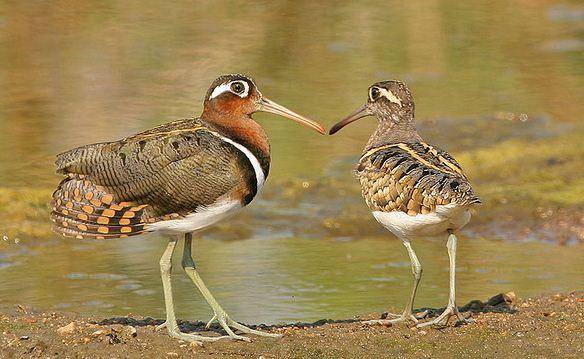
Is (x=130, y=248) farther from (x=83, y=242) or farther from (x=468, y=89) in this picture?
(x=468, y=89)

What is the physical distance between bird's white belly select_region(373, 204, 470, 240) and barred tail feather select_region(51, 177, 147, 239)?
149 centimetres

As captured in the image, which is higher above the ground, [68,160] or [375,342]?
[68,160]

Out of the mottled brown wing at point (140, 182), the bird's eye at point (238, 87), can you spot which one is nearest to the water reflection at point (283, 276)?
the mottled brown wing at point (140, 182)

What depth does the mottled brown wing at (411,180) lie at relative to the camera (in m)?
7.45

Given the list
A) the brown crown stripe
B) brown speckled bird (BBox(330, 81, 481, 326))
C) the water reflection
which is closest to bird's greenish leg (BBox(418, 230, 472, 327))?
brown speckled bird (BBox(330, 81, 481, 326))

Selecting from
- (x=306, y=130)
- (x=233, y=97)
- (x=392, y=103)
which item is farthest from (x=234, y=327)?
(x=306, y=130)

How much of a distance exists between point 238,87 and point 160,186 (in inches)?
37.4

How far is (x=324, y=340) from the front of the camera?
7.43 metres

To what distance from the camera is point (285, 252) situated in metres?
10.5

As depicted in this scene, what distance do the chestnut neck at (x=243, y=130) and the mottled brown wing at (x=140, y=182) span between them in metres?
0.18

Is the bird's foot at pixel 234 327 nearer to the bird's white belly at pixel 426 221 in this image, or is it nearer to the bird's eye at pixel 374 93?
the bird's white belly at pixel 426 221

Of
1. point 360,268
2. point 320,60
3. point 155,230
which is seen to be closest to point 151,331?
point 155,230

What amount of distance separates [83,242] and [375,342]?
12.8 feet

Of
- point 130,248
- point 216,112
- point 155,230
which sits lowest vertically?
point 130,248
